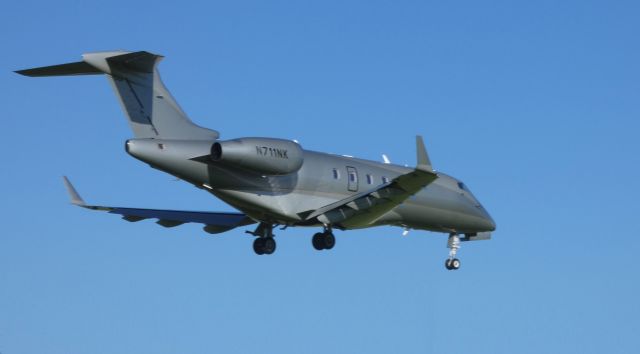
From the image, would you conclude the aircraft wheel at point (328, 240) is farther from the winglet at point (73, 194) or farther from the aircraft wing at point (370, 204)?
the winglet at point (73, 194)

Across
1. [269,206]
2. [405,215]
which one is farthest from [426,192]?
[269,206]

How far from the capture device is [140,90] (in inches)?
1266

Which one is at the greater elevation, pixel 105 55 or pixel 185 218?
pixel 105 55

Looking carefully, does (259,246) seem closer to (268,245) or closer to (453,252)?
(268,245)

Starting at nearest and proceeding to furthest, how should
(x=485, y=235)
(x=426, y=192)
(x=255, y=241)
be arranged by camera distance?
(x=255, y=241) < (x=426, y=192) < (x=485, y=235)

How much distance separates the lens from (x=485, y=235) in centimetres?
4150

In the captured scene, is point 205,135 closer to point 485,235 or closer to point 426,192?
point 426,192

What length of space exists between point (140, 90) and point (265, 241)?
666 cm

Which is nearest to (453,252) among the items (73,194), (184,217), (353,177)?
(353,177)

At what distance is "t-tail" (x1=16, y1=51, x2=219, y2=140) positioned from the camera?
31312 mm

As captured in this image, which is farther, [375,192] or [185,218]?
[185,218]

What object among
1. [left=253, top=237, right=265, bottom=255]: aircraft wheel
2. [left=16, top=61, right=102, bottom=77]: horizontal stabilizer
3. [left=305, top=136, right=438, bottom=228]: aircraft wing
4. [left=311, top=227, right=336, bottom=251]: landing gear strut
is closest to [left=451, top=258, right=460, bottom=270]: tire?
[left=305, top=136, right=438, bottom=228]: aircraft wing

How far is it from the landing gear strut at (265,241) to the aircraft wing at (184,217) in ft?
5.19

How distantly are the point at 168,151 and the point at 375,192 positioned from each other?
634 centimetres
